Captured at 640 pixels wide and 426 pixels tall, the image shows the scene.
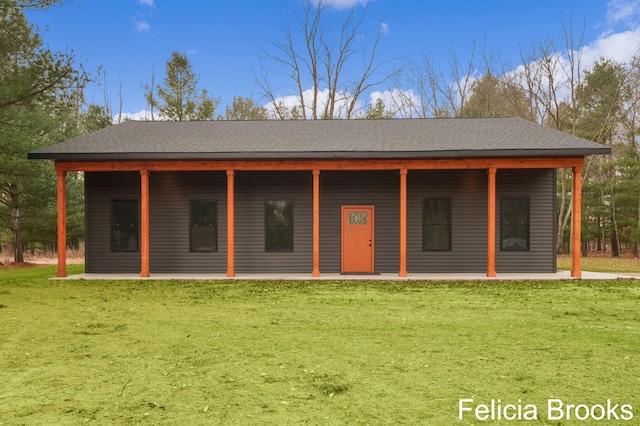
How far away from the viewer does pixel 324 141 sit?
558 inches

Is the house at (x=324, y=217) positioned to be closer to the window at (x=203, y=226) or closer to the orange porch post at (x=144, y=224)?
the window at (x=203, y=226)

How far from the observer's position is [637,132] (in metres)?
28.0

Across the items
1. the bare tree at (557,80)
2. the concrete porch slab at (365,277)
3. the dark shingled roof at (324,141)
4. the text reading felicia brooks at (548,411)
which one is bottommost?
the concrete porch slab at (365,277)

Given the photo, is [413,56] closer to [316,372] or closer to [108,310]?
[108,310]

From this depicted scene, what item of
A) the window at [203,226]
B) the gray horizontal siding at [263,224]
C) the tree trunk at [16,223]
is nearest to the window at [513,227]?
the gray horizontal siding at [263,224]

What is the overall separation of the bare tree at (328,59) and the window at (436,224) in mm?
16314

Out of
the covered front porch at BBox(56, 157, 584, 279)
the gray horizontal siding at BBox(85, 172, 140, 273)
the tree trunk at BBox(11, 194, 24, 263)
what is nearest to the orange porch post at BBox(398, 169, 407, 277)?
the covered front porch at BBox(56, 157, 584, 279)

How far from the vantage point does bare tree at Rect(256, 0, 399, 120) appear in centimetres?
2956

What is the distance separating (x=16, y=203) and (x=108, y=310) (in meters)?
14.3

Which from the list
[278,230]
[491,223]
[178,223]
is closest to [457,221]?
[491,223]

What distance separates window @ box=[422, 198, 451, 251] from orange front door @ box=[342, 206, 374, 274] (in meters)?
1.57

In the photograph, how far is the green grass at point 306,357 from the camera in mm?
3920

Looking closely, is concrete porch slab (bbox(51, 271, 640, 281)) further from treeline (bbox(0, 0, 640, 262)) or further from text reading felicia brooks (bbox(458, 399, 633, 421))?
treeline (bbox(0, 0, 640, 262))

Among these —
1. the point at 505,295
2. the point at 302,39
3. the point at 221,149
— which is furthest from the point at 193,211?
the point at 302,39
